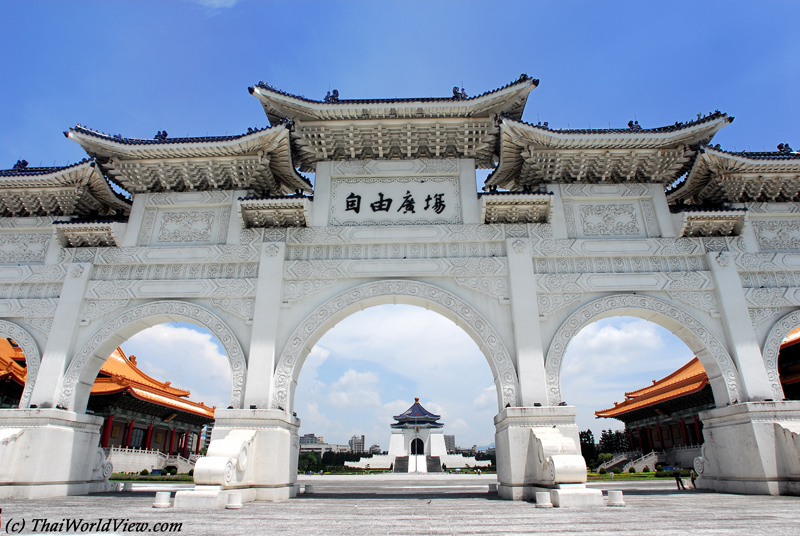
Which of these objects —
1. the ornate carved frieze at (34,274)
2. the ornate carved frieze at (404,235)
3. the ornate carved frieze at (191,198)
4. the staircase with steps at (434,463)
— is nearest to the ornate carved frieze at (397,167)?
the ornate carved frieze at (404,235)

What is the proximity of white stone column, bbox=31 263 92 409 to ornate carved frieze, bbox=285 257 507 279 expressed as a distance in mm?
4199

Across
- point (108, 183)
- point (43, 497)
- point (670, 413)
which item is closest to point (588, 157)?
point (108, 183)

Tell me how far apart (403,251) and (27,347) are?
753 centimetres

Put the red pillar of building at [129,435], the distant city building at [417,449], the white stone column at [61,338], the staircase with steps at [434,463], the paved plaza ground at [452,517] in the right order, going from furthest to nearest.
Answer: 1. the distant city building at [417,449]
2. the staircase with steps at [434,463]
3. the red pillar of building at [129,435]
4. the white stone column at [61,338]
5. the paved plaza ground at [452,517]

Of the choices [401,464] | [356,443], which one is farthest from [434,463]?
[356,443]

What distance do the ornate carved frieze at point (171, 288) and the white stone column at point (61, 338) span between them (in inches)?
10.6

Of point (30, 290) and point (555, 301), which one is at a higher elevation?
point (30, 290)

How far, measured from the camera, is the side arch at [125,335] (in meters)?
8.55

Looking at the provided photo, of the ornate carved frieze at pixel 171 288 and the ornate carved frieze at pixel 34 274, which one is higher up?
the ornate carved frieze at pixel 34 274

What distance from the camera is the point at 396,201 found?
9750 mm

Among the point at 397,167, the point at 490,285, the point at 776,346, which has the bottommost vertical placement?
the point at 776,346

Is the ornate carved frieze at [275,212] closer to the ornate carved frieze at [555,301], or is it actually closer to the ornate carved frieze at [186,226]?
the ornate carved frieze at [186,226]

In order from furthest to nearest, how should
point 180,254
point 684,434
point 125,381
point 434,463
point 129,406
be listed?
point 434,463
point 684,434
point 129,406
point 125,381
point 180,254

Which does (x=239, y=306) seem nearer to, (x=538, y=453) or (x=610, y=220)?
(x=538, y=453)
